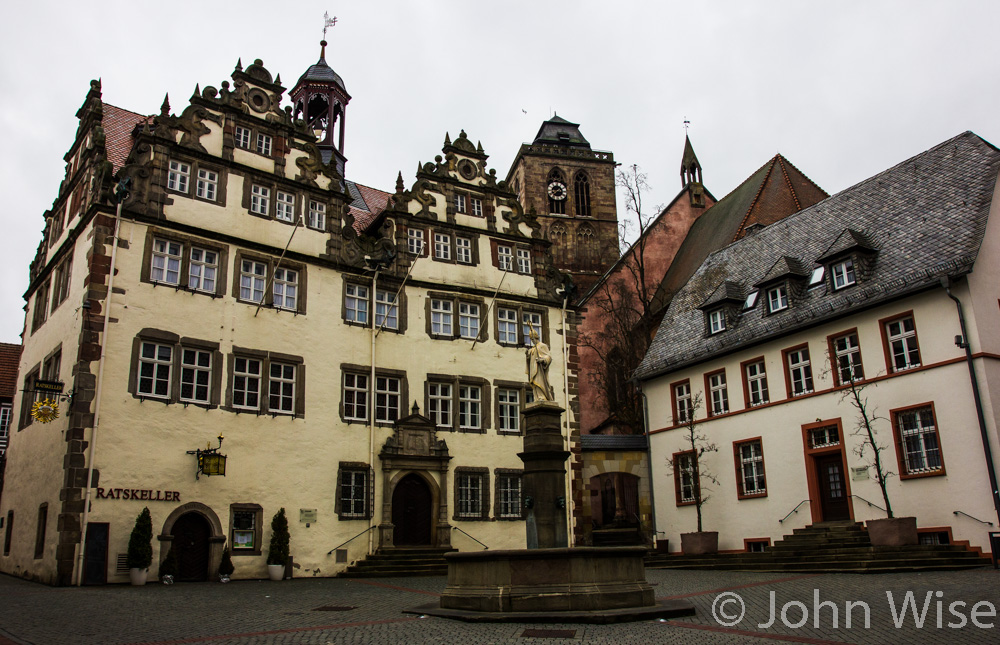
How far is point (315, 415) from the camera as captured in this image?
2142 centimetres

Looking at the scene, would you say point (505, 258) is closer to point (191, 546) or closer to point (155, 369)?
point (155, 369)

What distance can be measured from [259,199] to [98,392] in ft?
22.4

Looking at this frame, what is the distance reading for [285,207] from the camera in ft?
74.7

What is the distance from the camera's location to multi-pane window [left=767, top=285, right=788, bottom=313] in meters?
23.8

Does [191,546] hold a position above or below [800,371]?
below

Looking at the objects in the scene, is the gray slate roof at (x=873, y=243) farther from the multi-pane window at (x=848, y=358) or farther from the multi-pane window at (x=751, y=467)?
the multi-pane window at (x=751, y=467)

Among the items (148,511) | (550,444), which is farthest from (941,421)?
(148,511)

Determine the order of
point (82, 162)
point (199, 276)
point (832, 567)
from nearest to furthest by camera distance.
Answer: point (832, 567) → point (199, 276) → point (82, 162)

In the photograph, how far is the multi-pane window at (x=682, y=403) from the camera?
26.4m

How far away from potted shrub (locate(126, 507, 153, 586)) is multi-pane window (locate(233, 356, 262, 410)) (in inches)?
140

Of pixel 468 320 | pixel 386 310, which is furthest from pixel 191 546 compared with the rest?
pixel 468 320

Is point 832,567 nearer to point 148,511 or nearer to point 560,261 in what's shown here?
point 148,511

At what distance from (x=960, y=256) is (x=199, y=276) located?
17975 millimetres

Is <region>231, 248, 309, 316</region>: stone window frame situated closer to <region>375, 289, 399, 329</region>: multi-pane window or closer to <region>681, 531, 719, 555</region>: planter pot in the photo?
<region>375, 289, 399, 329</region>: multi-pane window
